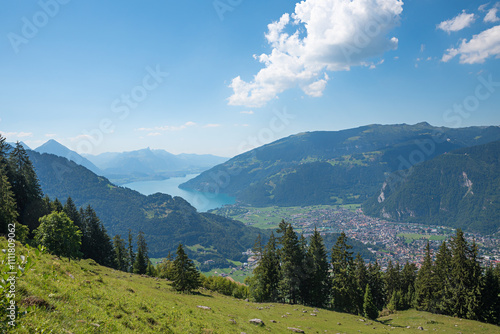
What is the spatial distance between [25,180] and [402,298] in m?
94.2

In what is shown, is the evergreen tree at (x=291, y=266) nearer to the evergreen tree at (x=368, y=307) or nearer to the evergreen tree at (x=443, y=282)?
the evergreen tree at (x=368, y=307)

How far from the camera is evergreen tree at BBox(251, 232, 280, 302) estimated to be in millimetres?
46500

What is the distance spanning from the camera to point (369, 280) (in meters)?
58.3

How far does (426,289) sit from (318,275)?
25.6 meters

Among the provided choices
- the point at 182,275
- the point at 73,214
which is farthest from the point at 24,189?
the point at 182,275

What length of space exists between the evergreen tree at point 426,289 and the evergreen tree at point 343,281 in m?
16.6

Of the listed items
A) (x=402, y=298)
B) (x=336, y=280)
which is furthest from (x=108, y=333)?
(x=402, y=298)

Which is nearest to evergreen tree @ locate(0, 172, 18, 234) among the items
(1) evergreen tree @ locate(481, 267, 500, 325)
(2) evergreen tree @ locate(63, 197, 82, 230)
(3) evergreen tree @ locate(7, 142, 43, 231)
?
(3) evergreen tree @ locate(7, 142, 43, 231)

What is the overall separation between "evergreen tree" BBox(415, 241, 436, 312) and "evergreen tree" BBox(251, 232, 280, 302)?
105 ft

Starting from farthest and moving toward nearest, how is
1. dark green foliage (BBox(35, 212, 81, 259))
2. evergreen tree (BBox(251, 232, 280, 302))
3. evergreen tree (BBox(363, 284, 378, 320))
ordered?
evergreen tree (BBox(251, 232, 280, 302)) < evergreen tree (BBox(363, 284, 378, 320)) < dark green foliage (BBox(35, 212, 81, 259))

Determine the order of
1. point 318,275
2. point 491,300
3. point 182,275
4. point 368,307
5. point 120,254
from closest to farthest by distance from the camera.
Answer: point 182,275, point 491,300, point 368,307, point 318,275, point 120,254

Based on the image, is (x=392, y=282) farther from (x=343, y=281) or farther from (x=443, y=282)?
(x=343, y=281)

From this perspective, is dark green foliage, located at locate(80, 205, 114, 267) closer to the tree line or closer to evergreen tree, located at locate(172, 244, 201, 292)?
evergreen tree, located at locate(172, 244, 201, 292)

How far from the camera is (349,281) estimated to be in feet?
144
